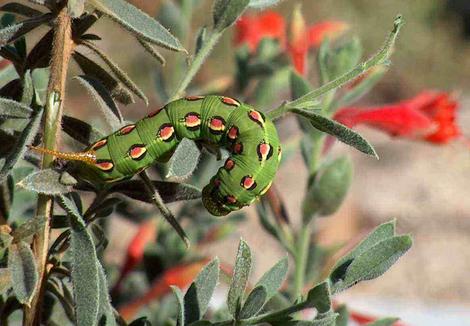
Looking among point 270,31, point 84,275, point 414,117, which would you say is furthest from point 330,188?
point 270,31

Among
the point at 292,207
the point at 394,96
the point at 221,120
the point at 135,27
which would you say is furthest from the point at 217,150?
the point at 394,96

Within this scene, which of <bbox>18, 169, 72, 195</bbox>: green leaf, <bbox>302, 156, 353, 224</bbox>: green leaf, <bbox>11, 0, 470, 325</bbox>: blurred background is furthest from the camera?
<bbox>11, 0, 470, 325</bbox>: blurred background

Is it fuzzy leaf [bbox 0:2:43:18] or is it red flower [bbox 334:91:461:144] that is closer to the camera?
fuzzy leaf [bbox 0:2:43:18]

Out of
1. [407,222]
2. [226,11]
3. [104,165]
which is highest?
[407,222]

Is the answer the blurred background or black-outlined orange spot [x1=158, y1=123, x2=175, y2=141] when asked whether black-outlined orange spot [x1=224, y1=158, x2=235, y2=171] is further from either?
the blurred background

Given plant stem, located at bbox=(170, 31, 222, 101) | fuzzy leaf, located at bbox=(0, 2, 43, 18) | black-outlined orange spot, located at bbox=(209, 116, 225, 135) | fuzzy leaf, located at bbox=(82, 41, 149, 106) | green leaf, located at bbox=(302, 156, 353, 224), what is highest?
green leaf, located at bbox=(302, 156, 353, 224)

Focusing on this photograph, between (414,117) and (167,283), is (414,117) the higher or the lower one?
the higher one

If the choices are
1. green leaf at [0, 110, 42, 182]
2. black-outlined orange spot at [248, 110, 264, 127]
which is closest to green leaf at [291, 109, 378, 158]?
black-outlined orange spot at [248, 110, 264, 127]

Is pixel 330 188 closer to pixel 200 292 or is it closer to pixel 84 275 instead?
pixel 200 292
